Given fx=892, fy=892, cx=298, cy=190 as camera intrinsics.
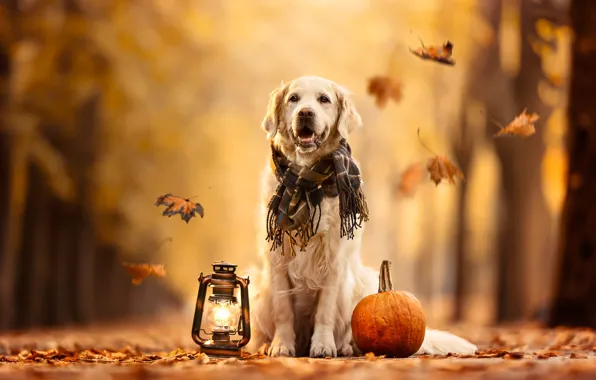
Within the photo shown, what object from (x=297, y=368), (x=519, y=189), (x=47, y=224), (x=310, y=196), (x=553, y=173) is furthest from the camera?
(x=553, y=173)

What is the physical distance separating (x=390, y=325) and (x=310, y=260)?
2.83 feet

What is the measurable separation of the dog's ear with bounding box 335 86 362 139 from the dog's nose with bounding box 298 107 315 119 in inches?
15.0

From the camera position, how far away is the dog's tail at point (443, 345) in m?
→ 7.75

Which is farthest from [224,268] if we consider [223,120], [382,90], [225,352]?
[223,120]

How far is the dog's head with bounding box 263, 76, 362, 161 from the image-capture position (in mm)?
7109

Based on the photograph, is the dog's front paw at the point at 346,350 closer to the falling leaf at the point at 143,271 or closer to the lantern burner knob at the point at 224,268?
the lantern burner knob at the point at 224,268

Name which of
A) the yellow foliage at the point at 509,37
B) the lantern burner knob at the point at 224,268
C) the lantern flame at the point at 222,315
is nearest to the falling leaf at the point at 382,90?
the lantern burner knob at the point at 224,268

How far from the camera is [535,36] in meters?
19.0

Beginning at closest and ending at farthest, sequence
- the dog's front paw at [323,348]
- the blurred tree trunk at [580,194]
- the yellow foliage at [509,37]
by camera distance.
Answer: the dog's front paw at [323,348], the blurred tree trunk at [580,194], the yellow foliage at [509,37]

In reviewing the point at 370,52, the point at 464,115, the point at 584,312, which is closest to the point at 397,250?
the point at 370,52

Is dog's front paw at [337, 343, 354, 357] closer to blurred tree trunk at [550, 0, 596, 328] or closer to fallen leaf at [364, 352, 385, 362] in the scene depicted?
fallen leaf at [364, 352, 385, 362]

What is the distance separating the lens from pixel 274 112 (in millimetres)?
7414

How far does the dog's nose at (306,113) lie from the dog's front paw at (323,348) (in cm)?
182

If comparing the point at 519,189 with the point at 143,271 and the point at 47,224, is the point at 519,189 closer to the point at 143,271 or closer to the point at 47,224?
the point at 47,224
